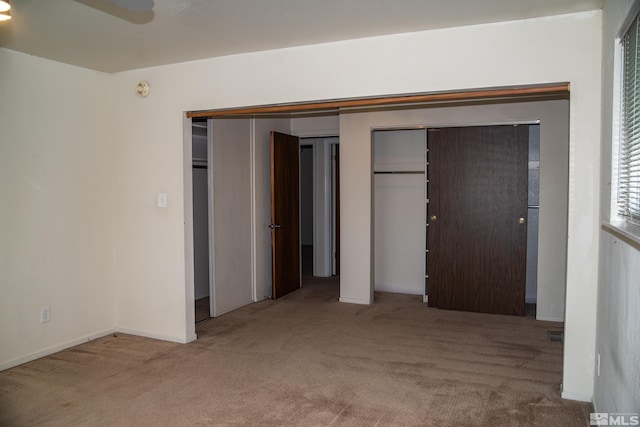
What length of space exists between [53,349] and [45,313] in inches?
12.1

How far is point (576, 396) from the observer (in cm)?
300

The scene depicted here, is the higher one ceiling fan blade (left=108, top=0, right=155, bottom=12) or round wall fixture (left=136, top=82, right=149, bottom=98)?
round wall fixture (left=136, top=82, right=149, bottom=98)

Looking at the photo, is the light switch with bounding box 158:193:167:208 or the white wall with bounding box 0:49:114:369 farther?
the light switch with bounding box 158:193:167:208

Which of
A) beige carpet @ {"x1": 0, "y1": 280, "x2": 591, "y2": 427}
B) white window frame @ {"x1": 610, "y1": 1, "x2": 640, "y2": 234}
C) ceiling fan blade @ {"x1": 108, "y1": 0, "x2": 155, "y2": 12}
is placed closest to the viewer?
ceiling fan blade @ {"x1": 108, "y1": 0, "x2": 155, "y2": 12}

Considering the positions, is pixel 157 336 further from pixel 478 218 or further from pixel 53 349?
pixel 478 218

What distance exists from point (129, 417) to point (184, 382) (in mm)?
521

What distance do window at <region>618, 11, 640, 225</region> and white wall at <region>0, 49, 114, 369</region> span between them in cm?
390

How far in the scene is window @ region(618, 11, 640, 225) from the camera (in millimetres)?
2070

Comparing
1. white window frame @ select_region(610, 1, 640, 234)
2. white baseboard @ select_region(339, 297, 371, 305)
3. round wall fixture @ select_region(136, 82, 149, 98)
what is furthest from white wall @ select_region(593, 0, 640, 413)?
round wall fixture @ select_region(136, 82, 149, 98)

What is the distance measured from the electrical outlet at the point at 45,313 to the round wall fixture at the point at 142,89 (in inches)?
74.7

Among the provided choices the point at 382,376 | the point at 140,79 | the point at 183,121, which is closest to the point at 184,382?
the point at 382,376

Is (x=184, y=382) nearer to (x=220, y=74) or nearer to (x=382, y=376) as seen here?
(x=382, y=376)

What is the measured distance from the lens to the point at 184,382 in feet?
10.9

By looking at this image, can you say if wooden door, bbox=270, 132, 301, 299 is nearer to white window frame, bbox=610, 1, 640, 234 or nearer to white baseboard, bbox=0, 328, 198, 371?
white baseboard, bbox=0, 328, 198, 371
